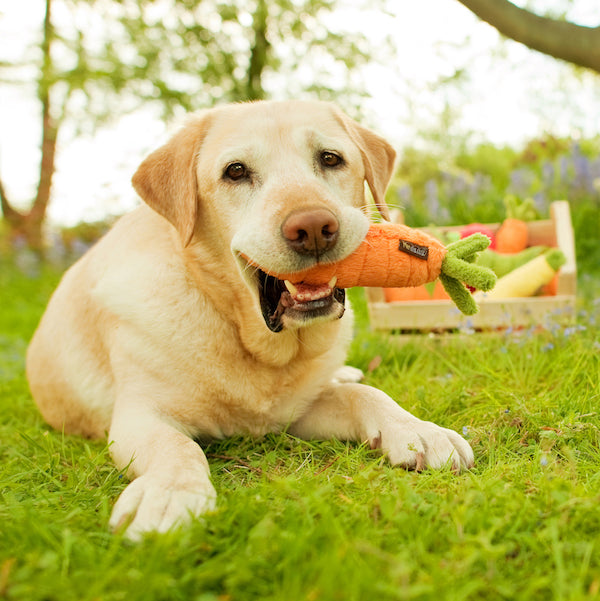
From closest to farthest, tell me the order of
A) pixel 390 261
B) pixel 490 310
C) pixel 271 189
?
1. pixel 271 189
2. pixel 390 261
3. pixel 490 310

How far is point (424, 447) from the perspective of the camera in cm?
206

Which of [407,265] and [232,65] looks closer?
[407,265]

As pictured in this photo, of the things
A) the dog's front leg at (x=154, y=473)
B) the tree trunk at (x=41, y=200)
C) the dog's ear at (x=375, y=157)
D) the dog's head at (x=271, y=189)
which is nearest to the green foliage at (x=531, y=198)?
the dog's ear at (x=375, y=157)

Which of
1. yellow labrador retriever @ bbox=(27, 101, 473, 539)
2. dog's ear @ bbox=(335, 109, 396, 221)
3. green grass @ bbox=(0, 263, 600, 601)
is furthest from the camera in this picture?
dog's ear @ bbox=(335, 109, 396, 221)

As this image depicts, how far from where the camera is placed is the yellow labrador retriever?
6.80 feet

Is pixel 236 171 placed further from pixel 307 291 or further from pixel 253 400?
pixel 253 400

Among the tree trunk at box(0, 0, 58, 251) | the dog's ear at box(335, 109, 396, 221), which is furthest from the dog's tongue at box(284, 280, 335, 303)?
the tree trunk at box(0, 0, 58, 251)

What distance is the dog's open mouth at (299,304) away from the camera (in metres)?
2.16

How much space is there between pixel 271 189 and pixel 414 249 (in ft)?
2.01

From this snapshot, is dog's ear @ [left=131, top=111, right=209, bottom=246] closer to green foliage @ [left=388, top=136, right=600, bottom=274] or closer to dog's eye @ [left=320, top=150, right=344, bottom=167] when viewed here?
dog's eye @ [left=320, top=150, right=344, bottom=167]

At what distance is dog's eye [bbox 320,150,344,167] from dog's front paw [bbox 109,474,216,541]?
4.36 feet

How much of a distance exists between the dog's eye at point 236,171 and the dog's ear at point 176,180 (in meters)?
0.16

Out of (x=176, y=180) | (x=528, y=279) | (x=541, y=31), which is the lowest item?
(x=528, y=279)

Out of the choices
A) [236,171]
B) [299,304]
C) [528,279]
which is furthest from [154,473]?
[528,279]
